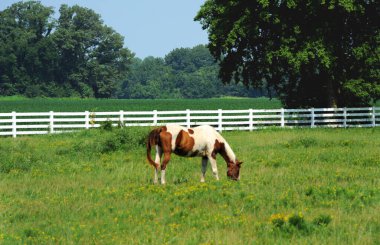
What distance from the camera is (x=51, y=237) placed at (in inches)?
375

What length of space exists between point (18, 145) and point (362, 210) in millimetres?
15910

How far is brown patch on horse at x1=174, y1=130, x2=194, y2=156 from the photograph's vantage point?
14.4 m

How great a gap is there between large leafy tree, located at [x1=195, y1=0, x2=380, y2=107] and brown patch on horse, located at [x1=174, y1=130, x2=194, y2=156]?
21775mm

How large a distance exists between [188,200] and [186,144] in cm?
232

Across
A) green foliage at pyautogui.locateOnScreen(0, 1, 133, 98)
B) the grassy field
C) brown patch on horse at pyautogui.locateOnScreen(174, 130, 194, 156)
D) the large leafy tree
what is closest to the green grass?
green foliage at pyautogui.locateOnScreen(0, 1, 133, 98)

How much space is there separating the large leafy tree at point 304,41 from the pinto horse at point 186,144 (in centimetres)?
2121

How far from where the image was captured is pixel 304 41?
119ft

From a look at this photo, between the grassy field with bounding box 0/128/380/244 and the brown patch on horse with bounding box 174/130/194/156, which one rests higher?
the brown patch on horse with bounding box 174/130/194/156

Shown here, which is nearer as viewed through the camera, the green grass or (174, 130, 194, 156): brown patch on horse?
(174, 130, 194, 156): brown patch on horse

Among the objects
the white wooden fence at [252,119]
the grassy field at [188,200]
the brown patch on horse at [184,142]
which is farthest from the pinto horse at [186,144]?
the white wooden fence at [252,119]

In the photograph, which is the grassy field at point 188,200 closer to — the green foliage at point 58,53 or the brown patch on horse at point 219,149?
the brown patch on horse at point 219,149

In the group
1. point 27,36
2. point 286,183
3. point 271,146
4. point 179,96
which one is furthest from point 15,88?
point 286,183

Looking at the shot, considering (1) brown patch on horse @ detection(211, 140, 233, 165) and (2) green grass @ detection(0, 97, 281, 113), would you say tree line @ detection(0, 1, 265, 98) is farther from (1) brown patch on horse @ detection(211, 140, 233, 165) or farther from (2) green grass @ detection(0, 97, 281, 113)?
(1) brown patch on horse @ detection(211, 140, 233, 165)

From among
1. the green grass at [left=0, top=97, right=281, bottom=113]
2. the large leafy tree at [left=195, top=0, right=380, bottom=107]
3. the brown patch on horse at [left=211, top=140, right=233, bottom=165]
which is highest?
the large leafy tree at [left=195, top=0, right=380, bottom=107]
